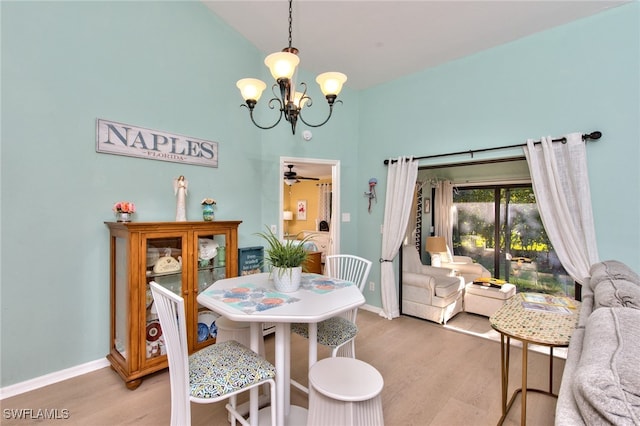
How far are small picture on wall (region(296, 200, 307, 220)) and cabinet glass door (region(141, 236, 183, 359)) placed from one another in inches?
243

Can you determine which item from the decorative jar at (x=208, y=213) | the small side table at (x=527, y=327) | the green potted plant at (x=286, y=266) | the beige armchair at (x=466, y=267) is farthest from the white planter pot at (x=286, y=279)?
the beige armchair at (x=466, y=267)

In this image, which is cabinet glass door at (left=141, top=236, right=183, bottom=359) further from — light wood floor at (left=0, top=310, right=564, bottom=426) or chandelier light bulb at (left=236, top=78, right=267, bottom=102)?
chandelier light bulb at (left=236, top=78, right=267, bottom=102)

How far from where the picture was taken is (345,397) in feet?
4.15

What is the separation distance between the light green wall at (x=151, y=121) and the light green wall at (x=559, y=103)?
0.04ft

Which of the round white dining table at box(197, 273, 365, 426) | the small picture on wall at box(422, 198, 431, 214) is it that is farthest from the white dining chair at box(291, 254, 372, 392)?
the small picture on wall at box(422, 198, 431, 214)

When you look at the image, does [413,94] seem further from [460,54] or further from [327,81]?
[327,81]

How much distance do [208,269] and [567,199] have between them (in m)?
3.33

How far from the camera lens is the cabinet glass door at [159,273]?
7.54ft

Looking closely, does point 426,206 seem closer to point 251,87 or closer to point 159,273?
point 251,87

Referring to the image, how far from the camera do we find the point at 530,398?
83.8 inches

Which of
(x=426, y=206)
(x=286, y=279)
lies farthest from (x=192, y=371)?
(x=426, y=206)

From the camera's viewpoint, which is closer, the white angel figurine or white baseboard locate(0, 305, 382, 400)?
white baseboard locate(0, 305, 382, 400)

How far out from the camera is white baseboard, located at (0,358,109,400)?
2.02 meters

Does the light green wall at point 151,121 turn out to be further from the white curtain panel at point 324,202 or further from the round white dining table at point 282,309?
the white curtain panel at point 324,202
